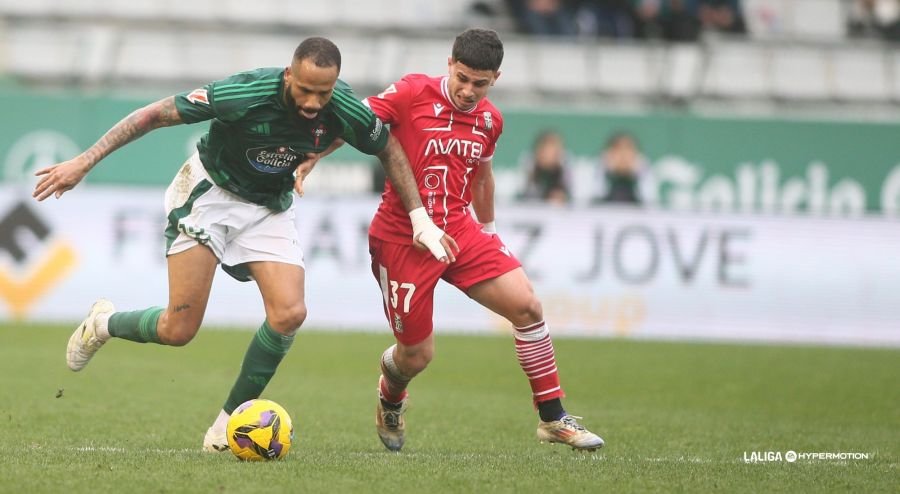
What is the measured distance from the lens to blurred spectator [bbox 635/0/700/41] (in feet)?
68.7

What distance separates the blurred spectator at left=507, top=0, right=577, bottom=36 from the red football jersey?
1334cm

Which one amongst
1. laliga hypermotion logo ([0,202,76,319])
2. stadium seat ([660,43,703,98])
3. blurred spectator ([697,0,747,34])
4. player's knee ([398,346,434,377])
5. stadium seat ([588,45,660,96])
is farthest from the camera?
blurred spectator ([697,0,747,34])

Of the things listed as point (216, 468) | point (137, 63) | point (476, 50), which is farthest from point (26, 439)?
point (137, 63)

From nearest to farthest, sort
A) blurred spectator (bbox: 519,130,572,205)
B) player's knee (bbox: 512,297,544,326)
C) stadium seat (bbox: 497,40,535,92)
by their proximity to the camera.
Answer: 1. player's knee (bbox: 512,297,544,326)
2. blurred spectator (bbox: 519,130,572,205)
3. stadium seat (bbox: 497,40,535,92)

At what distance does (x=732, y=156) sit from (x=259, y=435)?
44.3ft

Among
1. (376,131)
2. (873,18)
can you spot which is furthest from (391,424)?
(873,18)

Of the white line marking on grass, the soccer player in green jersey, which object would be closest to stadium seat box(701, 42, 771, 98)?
the soccer player in green jersey

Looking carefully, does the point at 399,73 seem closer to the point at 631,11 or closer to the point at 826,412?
the point at 631,11

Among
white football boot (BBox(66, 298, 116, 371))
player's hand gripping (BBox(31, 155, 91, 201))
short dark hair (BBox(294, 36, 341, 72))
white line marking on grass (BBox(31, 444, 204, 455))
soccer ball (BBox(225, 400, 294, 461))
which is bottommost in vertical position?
white line marking on grass (BBox(31, 444, 204, 455))

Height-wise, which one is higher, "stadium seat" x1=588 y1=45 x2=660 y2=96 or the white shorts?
"stadium seat" x1=588 y1=45 x2=660 y2=96

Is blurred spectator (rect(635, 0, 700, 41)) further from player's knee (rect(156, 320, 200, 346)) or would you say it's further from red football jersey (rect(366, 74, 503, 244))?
player's knee (rect(156, 320, 200, 346))

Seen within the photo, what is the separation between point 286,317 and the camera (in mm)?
7145

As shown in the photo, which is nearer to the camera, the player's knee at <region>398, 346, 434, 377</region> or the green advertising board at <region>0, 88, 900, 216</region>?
the player's knee at <region>398, 346, 434, 377</region>

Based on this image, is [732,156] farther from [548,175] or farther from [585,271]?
[585,271]
